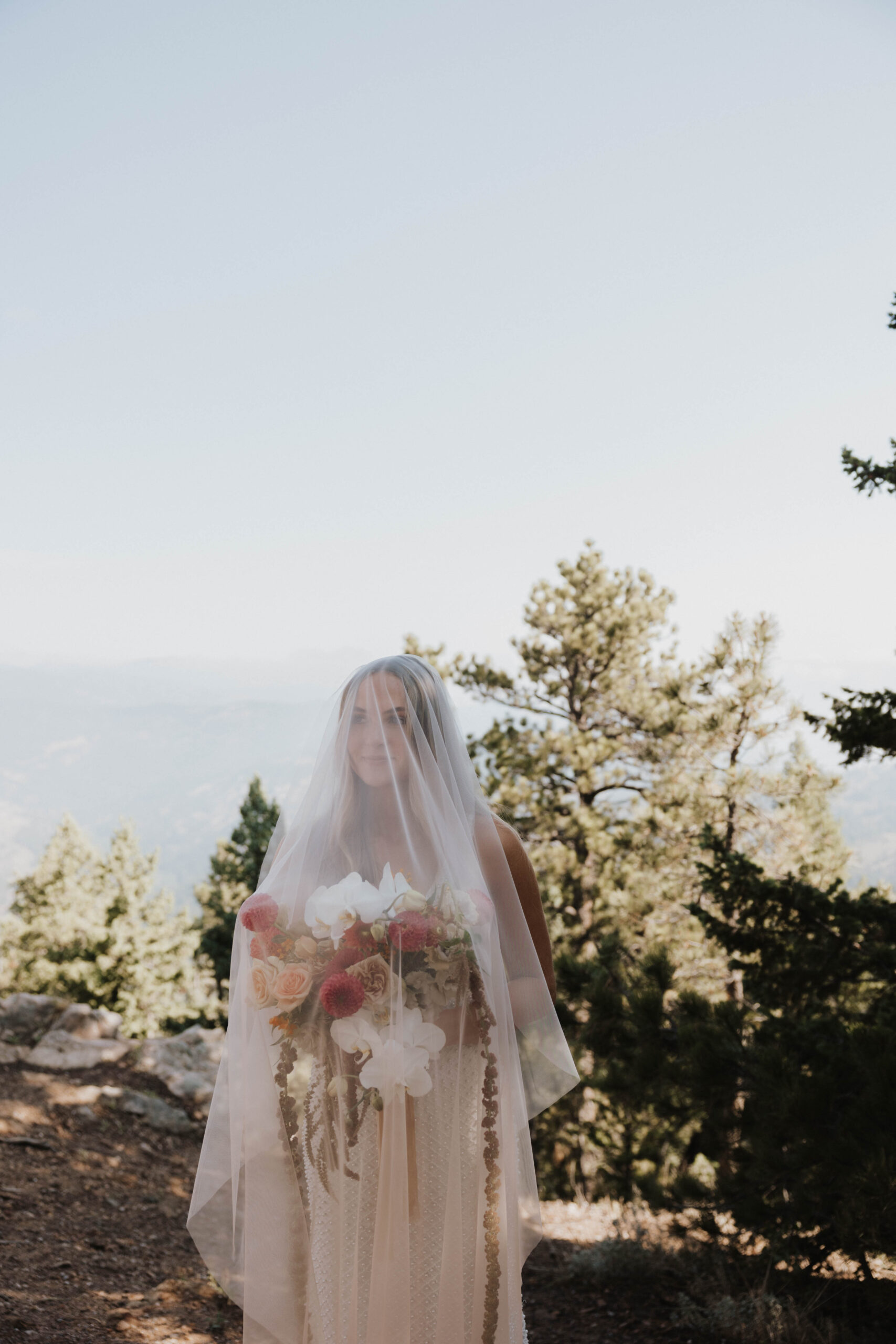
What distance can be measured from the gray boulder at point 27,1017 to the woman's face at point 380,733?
7236 millimetres

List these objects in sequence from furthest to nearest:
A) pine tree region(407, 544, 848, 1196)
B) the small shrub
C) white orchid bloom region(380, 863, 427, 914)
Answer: pine tree region(407, 544, 848, 1196) → the small shrub → white orchid bloom region(380, 863, 427, 914)

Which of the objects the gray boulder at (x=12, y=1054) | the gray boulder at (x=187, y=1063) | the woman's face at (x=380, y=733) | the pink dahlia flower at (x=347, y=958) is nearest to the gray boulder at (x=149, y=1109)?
the gray boulder at (x=187, y=1063)

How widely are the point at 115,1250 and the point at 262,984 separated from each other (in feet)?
11.5

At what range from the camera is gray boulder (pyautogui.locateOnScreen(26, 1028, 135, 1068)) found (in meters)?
7.67

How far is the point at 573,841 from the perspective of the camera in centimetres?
1238

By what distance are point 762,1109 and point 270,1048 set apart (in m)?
2.40

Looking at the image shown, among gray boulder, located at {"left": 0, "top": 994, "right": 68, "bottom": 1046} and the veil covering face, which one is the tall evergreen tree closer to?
the veil covering face

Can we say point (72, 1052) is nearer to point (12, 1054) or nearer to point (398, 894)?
point (12, 1054)

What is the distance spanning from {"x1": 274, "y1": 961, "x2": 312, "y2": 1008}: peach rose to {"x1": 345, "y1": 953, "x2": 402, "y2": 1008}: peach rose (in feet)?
0.40

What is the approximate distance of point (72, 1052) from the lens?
7906mm

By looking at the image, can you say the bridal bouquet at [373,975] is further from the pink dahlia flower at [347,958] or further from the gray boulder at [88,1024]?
the gray boulder at [88,1024]

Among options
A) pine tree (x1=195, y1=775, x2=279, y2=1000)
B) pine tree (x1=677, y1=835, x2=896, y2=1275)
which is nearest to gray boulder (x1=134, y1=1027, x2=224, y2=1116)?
pine tree (x1=677, y1=835, x2=896, y2=1275)

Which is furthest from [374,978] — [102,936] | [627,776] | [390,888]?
[102,936]

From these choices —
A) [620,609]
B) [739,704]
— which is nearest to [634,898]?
[739,704]
